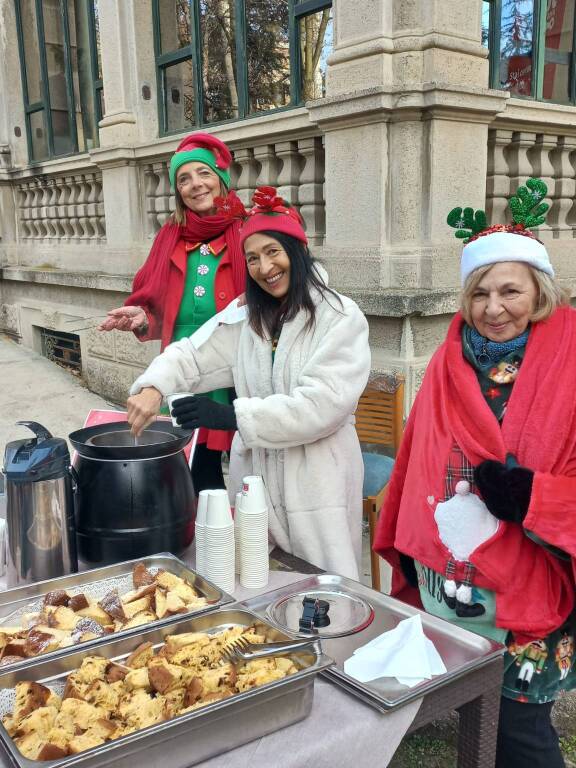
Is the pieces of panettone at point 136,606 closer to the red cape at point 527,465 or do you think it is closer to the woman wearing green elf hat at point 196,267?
the red cape at point 527,465

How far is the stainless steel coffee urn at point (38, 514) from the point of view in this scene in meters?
1.66

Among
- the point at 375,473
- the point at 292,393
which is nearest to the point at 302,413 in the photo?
the point at 292,393

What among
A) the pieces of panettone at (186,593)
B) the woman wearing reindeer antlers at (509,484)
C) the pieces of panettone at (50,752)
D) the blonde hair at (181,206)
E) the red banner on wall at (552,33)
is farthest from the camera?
the red banner on wall at (552,33)

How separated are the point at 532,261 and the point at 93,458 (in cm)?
127

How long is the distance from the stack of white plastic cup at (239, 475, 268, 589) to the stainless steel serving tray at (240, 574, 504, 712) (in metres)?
0.09

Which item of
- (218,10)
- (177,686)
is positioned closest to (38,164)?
(218,10)

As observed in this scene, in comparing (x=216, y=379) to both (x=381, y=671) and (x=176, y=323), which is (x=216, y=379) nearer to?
(x=176, y=323)

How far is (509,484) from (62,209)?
7323 millimetres

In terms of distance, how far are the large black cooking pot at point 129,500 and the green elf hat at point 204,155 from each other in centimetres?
150

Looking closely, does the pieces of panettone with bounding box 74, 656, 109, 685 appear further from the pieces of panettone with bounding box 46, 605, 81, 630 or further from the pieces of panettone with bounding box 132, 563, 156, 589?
the pieces of panettone with bounding box 132, 563, 156, 589

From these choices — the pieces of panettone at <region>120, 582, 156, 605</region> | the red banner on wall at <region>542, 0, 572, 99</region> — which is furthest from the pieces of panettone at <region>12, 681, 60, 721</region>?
the red banner on wall at <region>542, 0, 572, 99</region>

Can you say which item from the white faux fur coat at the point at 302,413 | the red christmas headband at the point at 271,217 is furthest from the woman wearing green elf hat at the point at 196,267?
the red christmas headband at the point at 271,217

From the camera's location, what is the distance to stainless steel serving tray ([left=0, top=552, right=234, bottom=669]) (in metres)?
1.45

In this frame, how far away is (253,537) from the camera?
5.50ft
